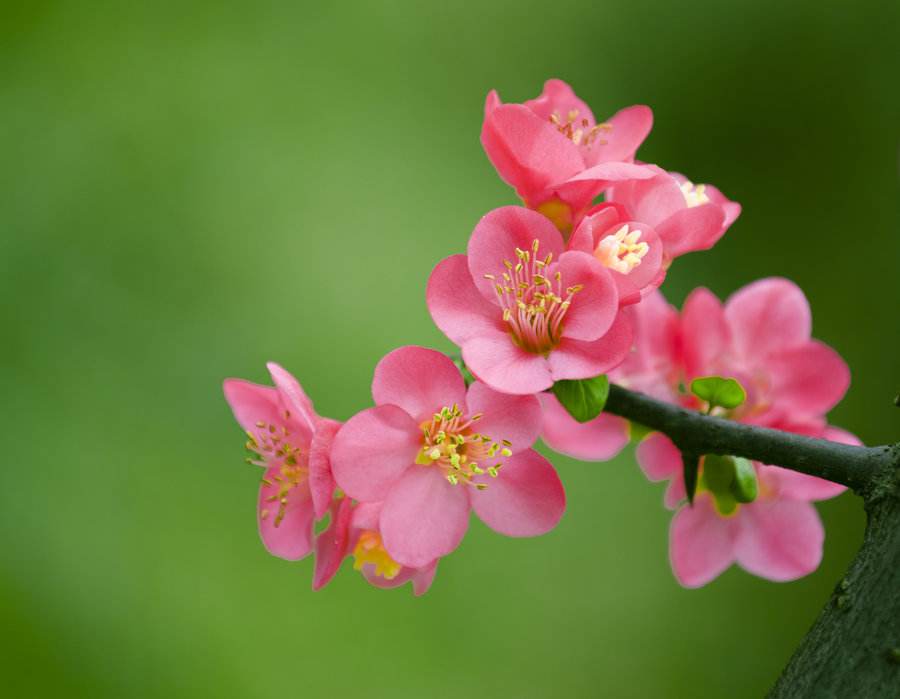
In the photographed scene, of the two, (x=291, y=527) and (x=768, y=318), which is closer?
(x=291, y=527)

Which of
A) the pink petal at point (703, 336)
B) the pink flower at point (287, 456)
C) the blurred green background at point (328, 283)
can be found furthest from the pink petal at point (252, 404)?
the blurred green background at point (328, 283)

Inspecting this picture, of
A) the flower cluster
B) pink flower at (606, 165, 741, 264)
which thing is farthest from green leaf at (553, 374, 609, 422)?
pink flower at (606, 165, 741, 264)

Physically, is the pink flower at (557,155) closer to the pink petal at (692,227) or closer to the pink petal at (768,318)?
the pink petal at (692,227)

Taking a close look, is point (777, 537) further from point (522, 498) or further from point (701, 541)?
point (522, 498)

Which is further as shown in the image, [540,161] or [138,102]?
[138,102]

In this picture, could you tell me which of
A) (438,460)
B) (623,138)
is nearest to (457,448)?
(438,460)

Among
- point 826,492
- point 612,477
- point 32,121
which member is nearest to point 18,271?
point 32,121

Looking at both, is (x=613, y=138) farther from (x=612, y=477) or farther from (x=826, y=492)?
(x=612, y=477)
